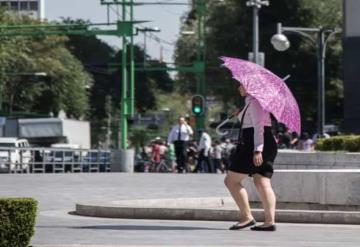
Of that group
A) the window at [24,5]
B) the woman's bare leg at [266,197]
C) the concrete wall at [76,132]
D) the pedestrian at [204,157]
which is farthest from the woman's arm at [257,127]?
the window at [24,5]

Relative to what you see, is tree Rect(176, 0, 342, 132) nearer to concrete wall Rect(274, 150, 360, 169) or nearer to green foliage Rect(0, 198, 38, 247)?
concrete wall Rect(274, 150, 360, 169)

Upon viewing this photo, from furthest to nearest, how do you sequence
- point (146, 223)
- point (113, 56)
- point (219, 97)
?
point (113, 56)
point (219, 97)
point (146, 223)

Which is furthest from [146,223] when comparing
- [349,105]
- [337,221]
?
[349,105]

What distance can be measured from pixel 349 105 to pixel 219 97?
4502cm

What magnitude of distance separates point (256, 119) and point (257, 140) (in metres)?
0.27

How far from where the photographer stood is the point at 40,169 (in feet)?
133

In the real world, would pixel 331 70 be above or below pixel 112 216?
above

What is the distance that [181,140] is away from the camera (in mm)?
34562

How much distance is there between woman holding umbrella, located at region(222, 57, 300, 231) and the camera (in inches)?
501

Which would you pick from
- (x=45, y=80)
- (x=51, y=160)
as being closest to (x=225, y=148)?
(x=51, y=160)

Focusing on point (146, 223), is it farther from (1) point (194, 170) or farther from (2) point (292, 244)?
(1) point (194, 170)

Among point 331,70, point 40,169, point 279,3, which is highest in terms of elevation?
point 279,3

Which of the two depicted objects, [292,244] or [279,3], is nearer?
[292,244]

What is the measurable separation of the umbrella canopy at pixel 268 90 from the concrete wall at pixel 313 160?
5765 mm
